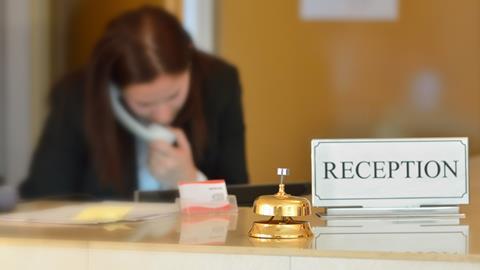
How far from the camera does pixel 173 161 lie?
4.17ft

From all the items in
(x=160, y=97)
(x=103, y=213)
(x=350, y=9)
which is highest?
(x=350, y=9)

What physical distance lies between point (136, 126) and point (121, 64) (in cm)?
9

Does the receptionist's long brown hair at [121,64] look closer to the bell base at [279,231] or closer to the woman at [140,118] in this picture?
the woman at [140,118]

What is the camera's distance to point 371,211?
3.02 feet

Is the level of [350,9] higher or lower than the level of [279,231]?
higher

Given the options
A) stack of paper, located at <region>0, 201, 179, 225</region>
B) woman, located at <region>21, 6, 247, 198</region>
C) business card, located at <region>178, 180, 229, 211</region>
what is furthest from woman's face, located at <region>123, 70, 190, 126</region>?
business card, located at <region>178, 180, 229, 211</region>

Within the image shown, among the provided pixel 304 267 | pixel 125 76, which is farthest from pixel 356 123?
pixel 304 267

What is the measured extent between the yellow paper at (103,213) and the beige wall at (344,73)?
0.88 feet

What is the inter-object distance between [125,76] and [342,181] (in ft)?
1.45

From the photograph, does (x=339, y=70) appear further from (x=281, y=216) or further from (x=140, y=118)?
(x=281, y=216)

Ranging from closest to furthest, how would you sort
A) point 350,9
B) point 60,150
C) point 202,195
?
point 202,195 < point 60,150 < point 350,9

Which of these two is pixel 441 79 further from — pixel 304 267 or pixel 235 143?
pixel 304 267

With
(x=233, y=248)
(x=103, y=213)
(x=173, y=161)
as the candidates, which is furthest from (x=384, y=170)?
(x=173, y=161)

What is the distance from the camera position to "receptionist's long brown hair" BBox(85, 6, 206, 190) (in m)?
1.22
